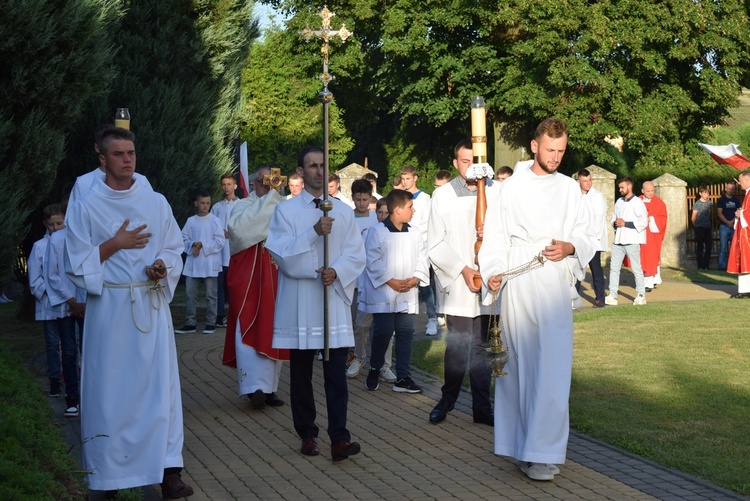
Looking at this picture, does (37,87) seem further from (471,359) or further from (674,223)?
(674,223)

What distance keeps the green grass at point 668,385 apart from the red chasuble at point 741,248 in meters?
1.86

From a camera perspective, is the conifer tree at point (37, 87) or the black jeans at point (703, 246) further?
the black jeans at point (703, 246)

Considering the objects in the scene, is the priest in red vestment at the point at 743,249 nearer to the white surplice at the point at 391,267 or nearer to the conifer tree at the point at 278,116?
the white surplice at the point at 391,267

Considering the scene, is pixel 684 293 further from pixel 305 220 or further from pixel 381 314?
pixel 305 220

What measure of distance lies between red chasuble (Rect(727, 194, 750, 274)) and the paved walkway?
9510 millimetres

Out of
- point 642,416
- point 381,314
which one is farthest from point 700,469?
point 381,314

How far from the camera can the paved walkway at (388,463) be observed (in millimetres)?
6781

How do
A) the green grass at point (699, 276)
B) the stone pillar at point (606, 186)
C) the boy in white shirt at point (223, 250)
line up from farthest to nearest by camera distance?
the stone pillar at point (606, 186), the green grass at point (699, 276), the boy in white shirt at point (223, 250)

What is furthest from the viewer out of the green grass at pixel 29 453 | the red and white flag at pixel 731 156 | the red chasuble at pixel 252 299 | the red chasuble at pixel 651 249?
the red and white flag at pixel 731 156

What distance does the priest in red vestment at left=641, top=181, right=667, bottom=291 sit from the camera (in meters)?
19.9

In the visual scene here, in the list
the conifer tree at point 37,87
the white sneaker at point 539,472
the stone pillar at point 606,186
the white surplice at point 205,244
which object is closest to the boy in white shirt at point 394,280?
the white sneaker at point 539,472

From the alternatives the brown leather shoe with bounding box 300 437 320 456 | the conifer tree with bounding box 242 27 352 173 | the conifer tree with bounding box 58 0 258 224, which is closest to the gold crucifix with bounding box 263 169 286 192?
the brown leather shoe with bounding box 300 437 320 456

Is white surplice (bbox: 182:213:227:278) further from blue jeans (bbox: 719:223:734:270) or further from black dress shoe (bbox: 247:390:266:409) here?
blue jeans (bbox: 719:223:734:270)

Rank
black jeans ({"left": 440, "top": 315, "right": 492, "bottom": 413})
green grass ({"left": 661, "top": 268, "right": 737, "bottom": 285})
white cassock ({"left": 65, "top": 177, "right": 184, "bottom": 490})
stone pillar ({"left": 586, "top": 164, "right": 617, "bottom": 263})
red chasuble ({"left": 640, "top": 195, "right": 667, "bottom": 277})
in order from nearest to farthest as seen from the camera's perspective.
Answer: white cassock ({"left": 65, "top": 177, "right": 184, "bottom": 490}) → black jeans ({"left": 440, "top": 315, "right": 492, "bottom": 413}) → red chasuble ({"left": 640, "top": 195, "right": 667, "bottom": 277}) → green grass ({"left": 661, "top": 268, "right": 737, "bottom": 285}) → stone pillar ({"left": 586, "top": 164, "right": 617, "bottom": 263})
